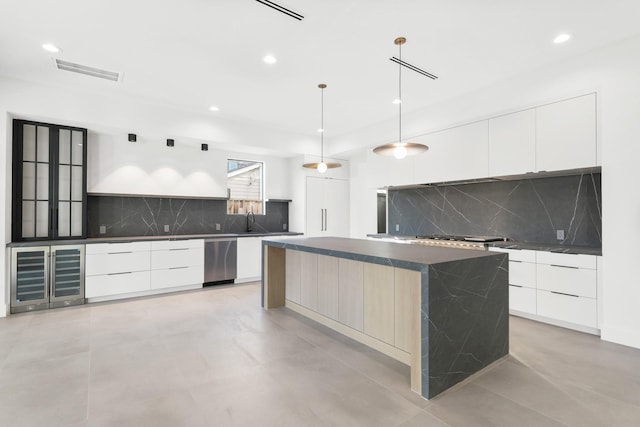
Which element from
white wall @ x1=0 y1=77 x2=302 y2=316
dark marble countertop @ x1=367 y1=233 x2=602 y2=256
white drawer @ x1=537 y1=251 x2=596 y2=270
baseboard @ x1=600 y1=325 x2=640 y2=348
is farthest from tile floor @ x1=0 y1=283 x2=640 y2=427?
white wall @ x1=0 y1=77 x2=302 y2=316

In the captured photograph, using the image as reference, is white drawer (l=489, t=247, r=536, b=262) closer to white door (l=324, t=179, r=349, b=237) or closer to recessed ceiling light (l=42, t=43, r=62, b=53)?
white door (l=324, t=179, r=349, b=237)

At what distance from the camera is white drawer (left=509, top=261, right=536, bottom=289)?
349 cm

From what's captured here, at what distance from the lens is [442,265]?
6.80ft

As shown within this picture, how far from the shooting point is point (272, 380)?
7.37ft

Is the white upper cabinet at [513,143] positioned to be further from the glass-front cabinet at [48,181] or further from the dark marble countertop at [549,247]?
the glass-front cabinet at [48,181]

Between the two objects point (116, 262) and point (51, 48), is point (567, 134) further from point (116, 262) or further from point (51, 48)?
point (116, 262)

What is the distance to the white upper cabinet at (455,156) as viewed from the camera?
411cm

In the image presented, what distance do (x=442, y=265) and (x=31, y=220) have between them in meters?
4.96

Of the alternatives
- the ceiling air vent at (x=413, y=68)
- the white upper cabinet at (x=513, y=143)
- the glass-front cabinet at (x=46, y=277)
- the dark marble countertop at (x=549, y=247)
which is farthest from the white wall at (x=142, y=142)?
the dark marble countertop at (x=549, y=247)

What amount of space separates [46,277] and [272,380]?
3.56m

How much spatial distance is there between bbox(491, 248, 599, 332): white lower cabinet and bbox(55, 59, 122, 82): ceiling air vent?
5.09 metres

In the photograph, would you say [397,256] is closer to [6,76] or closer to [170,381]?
[170,381]

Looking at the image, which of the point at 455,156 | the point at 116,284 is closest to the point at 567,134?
the point at 455,156

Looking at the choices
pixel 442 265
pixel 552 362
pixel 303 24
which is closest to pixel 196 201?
pixel 303 24
